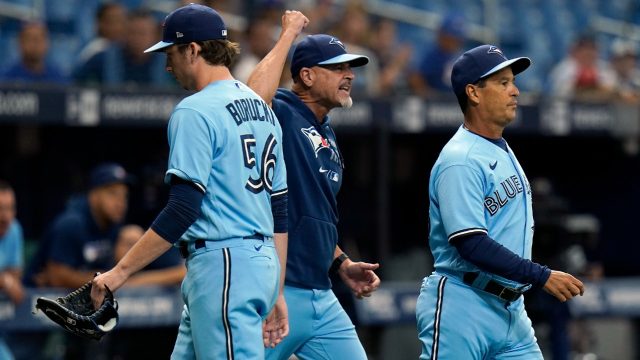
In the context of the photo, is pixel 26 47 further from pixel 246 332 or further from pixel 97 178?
pixel 246 332

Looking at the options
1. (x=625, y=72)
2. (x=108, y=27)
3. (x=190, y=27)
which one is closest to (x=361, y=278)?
(x=190, y=27)

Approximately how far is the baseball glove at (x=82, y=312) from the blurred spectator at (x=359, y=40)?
599 centimetres

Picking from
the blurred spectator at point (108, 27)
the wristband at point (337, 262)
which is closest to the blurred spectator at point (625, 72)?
the blurred spectator at point (108, 27)

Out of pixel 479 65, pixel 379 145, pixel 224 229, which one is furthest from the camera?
pixel 379 145

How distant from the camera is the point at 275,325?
4.66 metres

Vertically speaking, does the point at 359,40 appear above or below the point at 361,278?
below

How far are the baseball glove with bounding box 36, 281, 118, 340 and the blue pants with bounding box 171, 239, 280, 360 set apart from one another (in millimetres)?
287

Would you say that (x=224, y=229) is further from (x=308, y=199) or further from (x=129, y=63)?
(x=129, y=63)

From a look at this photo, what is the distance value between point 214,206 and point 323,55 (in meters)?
1.21

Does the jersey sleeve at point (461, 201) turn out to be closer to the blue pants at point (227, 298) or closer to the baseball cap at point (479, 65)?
the baseball cap at point (479, 65)

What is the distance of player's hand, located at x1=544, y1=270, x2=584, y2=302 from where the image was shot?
454 centimetres

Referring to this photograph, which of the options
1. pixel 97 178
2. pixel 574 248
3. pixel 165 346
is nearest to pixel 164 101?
pixel 97 178

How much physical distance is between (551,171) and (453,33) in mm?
1997

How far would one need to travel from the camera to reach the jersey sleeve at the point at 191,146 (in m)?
4.18
